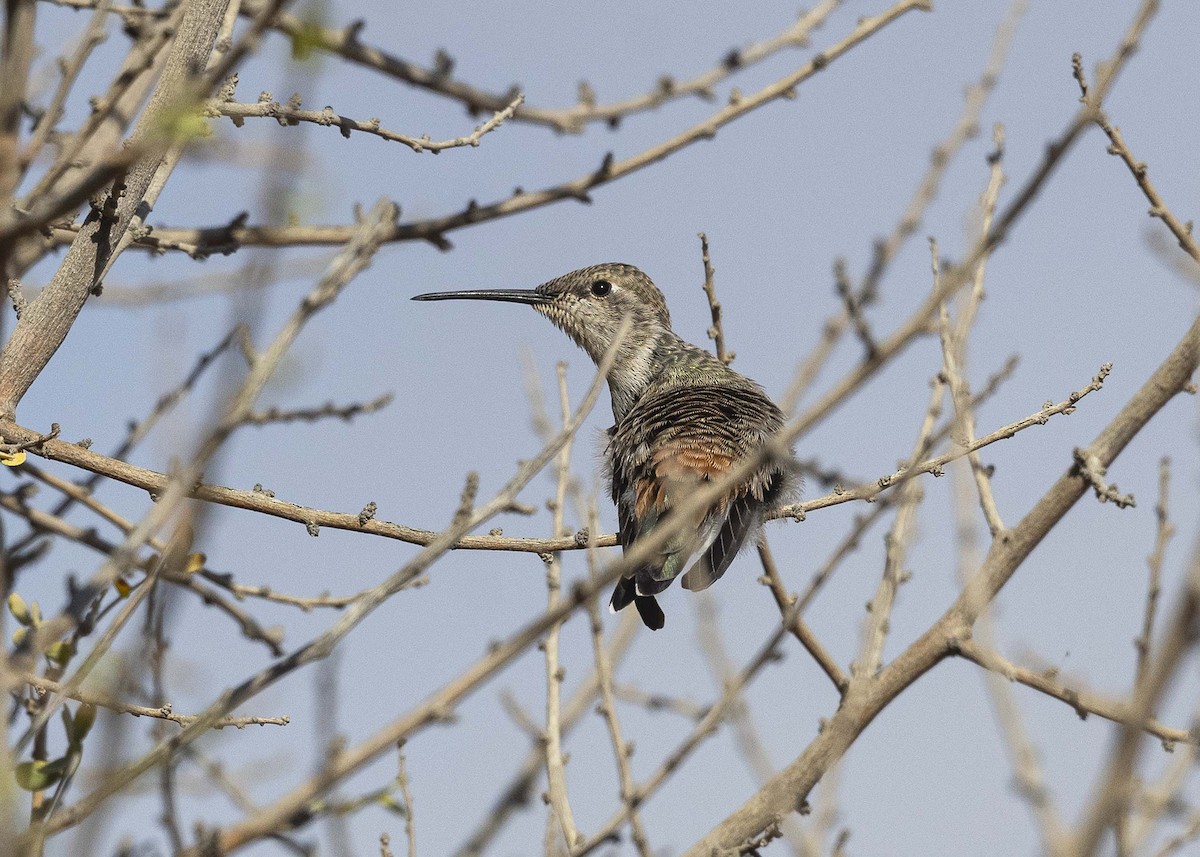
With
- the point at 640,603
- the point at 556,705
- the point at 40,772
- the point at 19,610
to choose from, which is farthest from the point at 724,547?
the point at 40,772

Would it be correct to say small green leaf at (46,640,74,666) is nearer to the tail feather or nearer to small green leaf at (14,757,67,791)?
small green leaf at (14,757,67,791)

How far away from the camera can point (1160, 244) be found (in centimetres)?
389

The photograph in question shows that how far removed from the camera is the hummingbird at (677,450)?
16.2ft

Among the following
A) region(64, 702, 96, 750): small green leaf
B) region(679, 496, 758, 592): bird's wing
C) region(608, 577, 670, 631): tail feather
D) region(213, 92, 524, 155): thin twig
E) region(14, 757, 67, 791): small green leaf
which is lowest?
region(14, 757, 67, 791): small green leaf

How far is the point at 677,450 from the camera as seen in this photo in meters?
5.63

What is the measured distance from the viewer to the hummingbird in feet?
16.2

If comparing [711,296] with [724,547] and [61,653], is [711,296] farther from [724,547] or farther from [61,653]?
[61,653]

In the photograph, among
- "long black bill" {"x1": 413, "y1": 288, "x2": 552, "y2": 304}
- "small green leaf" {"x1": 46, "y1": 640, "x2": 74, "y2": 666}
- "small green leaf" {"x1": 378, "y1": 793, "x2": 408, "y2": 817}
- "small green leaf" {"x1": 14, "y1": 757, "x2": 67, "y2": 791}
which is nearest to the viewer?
"small green leaf" {"x1": 14, "y1": 757, "x2": 67, "y2": 791}

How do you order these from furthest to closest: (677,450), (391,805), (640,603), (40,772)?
(677,450)
(640,603)
(391,805)
(40,772)

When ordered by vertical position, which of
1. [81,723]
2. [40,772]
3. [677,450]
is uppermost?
[677,450]

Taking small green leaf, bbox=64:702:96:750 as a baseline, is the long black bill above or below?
above

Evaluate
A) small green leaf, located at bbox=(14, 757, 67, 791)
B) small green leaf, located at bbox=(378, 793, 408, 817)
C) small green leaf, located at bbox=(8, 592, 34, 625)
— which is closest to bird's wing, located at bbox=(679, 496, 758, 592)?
small green leaf, located at bbox=(378, 793, 408, 817)

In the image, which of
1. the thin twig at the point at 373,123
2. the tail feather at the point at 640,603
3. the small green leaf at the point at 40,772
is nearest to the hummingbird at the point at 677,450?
the tail feather at the point at 640,603

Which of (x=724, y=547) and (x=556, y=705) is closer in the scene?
(x=556, y=705)
